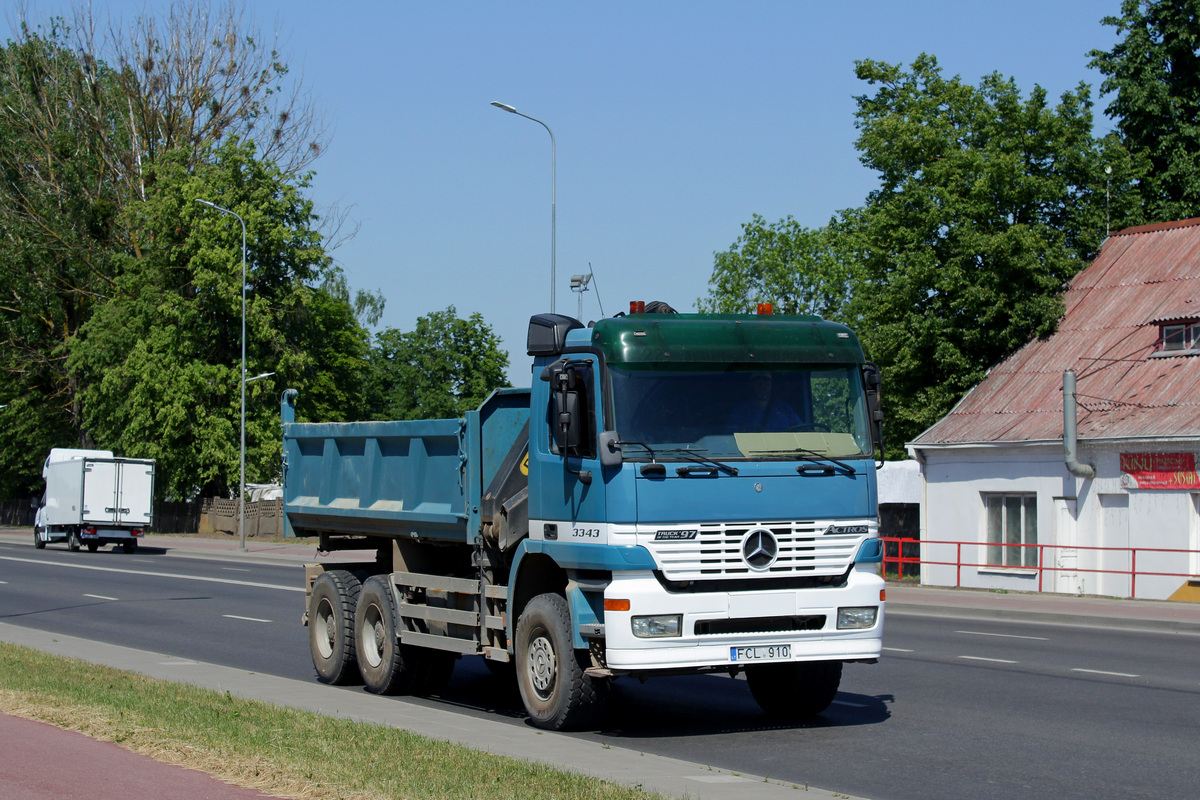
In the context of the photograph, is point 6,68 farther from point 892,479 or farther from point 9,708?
point 9,708

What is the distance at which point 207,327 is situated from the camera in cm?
5678

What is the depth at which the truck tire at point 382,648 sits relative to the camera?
12180 mm

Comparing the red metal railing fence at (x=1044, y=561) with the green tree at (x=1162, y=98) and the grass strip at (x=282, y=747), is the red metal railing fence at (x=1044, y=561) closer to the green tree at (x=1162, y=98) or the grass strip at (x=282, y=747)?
the green tree at (x=1162, y=98)

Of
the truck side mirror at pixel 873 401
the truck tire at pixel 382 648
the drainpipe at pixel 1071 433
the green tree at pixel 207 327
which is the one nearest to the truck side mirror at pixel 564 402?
the truck side mirror at pixel 873 401

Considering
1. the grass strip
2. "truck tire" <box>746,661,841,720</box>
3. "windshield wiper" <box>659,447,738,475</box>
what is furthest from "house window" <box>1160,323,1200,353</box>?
the grass strip

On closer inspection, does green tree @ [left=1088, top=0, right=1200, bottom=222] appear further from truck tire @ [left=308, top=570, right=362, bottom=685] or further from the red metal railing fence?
truck tire @ [left=308, top=570, right=362, bottom=685]

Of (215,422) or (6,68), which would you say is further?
(6,68)

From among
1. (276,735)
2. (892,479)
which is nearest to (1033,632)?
(276,735)

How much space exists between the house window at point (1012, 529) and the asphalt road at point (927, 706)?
8173mm

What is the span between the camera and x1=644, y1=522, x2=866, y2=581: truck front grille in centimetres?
929

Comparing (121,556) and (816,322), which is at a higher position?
(816,322)

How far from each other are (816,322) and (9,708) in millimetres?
6737

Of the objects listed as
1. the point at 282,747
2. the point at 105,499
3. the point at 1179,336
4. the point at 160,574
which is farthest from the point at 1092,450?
the point at 105,499

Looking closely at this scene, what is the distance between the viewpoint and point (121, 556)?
42.7 metres
